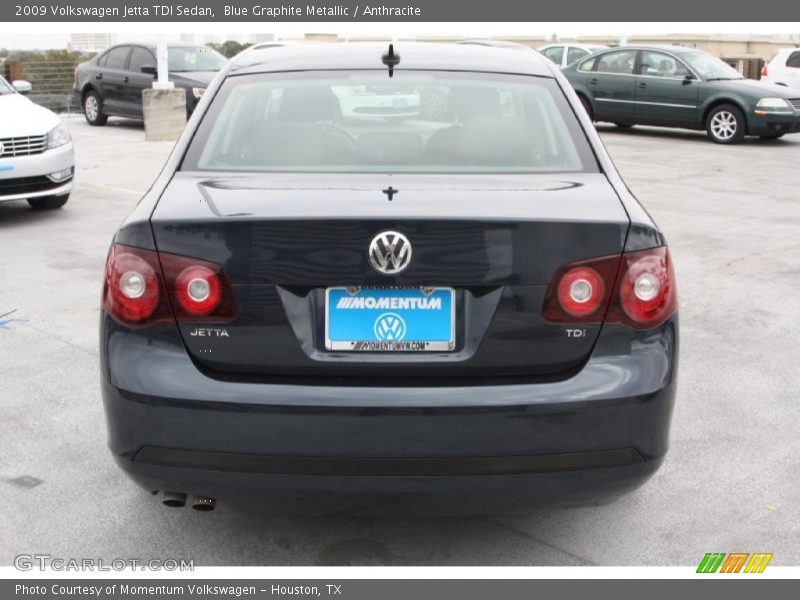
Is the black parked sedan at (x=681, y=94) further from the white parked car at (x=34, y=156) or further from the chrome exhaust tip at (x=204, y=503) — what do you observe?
the chrome exhaust tip at (x=204, y=503)

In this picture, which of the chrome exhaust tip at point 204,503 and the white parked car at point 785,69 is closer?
the chrome exhaust tip at point 204,503

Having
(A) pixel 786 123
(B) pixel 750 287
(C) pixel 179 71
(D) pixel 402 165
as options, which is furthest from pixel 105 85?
(D) pixel 402 165

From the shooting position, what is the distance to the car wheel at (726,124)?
55.4ft

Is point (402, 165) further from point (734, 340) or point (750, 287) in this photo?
point (750, 287)

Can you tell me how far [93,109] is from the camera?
65.4ft

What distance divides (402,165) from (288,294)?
0.86 metres

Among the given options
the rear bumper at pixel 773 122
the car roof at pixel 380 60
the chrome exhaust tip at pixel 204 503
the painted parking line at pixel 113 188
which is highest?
the car roof at pixel 380 60

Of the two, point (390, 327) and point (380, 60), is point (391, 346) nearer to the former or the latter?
point (390, 327)

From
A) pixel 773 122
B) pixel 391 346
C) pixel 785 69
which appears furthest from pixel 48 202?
pixel 785 69

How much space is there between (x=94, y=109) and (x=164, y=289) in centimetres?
1802

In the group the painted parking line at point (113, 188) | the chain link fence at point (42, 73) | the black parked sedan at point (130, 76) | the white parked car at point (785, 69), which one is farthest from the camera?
the chain link fence at point (42, 73)

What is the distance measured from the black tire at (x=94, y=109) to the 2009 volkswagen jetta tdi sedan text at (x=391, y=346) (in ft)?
57.9

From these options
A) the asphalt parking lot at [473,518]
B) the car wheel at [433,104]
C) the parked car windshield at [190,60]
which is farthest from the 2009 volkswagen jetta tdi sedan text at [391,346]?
the parked car windshield at [190,60]

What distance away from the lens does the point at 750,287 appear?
714 centimetres
